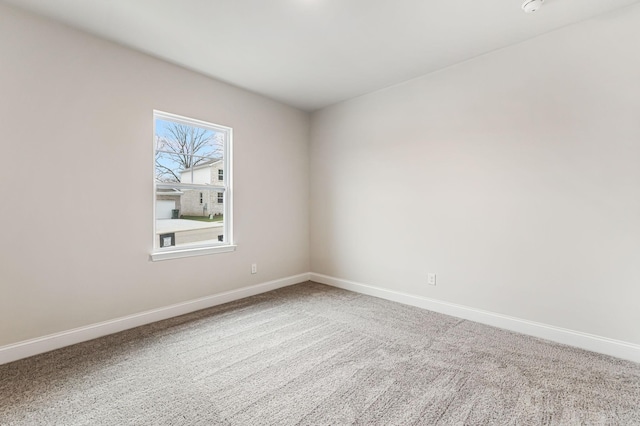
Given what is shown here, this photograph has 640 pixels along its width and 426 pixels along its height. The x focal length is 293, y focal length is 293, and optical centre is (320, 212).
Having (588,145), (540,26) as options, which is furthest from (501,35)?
(588,145)

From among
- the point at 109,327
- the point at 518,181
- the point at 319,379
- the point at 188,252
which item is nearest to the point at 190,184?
the point at 188,252

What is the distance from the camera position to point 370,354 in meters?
2.31

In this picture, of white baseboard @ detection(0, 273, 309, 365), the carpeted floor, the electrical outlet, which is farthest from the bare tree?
the electrical outlet

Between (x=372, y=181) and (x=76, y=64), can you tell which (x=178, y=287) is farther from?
(x=372, y=181)

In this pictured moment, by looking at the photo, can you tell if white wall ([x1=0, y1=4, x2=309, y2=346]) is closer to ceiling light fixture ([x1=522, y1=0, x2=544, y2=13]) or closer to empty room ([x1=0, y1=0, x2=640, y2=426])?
empty room ([x1=0, y1=0, x2=640, y2=426])

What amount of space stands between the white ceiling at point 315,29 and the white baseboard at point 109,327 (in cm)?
255

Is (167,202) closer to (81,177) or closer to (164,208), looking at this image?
(164,208)

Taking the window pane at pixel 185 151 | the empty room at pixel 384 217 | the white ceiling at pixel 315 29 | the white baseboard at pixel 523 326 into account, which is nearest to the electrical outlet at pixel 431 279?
the empty room at pixel 384 217

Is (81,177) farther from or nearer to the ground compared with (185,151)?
nearer to the ground

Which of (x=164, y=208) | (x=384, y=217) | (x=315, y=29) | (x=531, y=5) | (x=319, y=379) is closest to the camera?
(x=319, y=379)

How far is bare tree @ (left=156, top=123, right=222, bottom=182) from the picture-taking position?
3117mm

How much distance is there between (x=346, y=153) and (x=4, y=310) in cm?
368

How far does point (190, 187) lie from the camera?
3279mm

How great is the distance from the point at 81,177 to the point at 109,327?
4.44 ft
